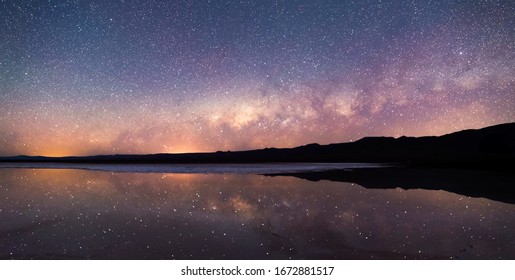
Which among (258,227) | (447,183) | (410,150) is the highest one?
(410,150)

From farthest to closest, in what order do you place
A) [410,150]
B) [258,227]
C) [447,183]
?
[410,150] < [447,183] < [258,227]

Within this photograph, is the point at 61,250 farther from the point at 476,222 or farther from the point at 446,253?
the point at 476,222

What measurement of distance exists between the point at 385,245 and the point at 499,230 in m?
2.22

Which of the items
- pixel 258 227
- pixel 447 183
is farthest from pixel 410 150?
pixel 258 227

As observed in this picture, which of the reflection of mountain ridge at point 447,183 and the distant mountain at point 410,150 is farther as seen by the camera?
the distant mountain at point 410,150

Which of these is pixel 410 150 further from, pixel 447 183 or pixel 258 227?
pixel 258 227

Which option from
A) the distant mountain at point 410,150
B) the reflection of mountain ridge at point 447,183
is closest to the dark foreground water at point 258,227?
the reflection of mountain ridge at point 447,183

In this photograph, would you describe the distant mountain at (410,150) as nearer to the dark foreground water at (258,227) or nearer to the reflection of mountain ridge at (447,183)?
the reflection of mountain ridge at (447,183)

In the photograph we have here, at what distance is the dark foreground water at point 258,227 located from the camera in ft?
14.2

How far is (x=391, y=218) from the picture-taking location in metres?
6.04

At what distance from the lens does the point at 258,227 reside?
5.46m

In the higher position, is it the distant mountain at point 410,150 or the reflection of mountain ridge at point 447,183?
the distant mountain at point 410,150

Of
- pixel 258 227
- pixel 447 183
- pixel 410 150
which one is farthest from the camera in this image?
pixel 410 150
